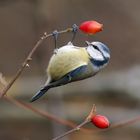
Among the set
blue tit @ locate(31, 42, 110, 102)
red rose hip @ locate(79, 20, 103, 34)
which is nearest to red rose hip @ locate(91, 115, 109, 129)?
blue tit @ locate(31, 42, 110, 102)

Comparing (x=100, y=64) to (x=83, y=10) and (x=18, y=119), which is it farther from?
(x=83, y=10)

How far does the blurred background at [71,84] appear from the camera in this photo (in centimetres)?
506

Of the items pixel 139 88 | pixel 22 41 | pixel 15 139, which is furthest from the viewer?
pixel 22 41

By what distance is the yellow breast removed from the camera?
2203mm

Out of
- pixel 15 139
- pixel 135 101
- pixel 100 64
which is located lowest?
pixel 15 139

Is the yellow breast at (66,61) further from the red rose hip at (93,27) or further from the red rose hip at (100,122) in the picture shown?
the red rose hip at (100,122)

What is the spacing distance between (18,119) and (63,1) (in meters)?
1.26

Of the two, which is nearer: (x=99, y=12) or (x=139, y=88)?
→ (x=139, y=88)

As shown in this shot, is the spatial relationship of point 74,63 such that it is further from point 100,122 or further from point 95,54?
point 100,122

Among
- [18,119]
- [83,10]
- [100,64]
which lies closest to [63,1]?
[83,10]

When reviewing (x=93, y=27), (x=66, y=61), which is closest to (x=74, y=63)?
(x=66, y=61)

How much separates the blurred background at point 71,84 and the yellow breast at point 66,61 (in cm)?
150

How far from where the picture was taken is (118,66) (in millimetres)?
6617

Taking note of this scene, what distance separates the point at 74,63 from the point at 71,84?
10.9 ft
